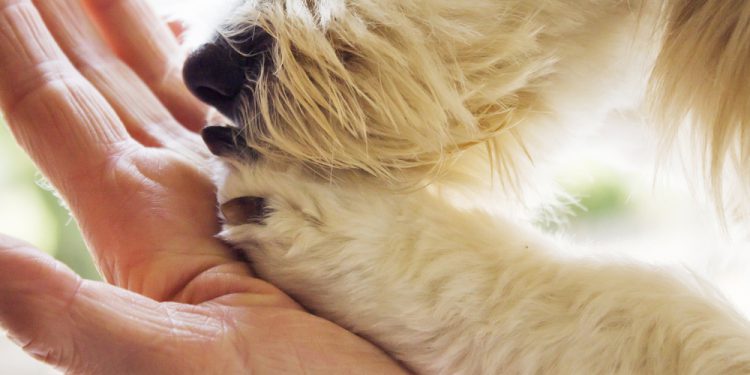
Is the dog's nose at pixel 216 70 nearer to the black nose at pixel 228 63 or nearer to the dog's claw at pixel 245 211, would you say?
the black nose at pixel 228 63

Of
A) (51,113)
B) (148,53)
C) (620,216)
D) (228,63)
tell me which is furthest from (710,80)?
(620,216)

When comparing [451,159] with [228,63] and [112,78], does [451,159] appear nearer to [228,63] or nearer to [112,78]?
[228,63]

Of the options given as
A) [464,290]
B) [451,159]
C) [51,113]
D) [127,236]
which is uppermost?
[51,113]

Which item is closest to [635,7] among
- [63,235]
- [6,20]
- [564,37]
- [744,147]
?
[564,37]

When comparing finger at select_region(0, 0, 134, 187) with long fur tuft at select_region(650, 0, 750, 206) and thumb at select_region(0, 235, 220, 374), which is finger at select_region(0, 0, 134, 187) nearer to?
thumb at select_region(0, 235, 220, 374)

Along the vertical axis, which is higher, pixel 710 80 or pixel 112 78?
pixel 112 78

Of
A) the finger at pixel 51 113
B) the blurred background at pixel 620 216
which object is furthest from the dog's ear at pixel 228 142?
the blurred background at pixel 620 216

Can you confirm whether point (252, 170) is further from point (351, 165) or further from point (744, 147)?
point (744, 147)
